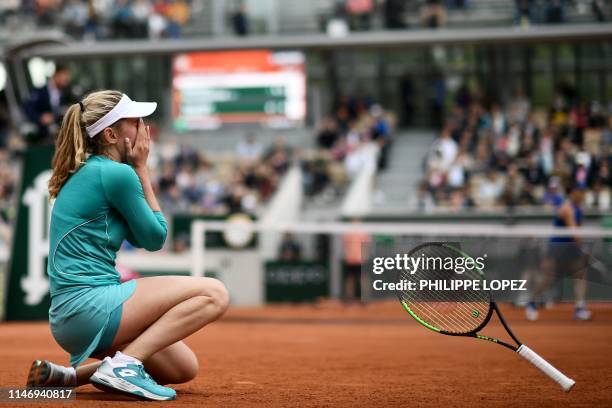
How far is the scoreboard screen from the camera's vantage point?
25844 millimetres

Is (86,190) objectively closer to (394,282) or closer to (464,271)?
(394,282)

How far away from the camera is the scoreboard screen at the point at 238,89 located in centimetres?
2584

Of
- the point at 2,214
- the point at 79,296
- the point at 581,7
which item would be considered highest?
the point at 581,7

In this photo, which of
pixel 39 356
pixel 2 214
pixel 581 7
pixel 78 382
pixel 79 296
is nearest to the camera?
pixel 79 296

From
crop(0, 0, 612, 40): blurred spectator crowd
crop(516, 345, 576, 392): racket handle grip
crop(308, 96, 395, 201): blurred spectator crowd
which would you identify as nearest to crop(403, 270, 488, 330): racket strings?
crop(516, 345, 576, 392): racket handle grip

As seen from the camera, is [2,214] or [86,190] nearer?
[86,190]

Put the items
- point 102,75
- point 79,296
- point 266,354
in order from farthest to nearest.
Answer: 1. point 102,75
2. point 266,354
3. point 79,296

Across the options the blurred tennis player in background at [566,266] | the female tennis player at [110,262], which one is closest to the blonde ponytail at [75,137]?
the female tennis player at [110,262]

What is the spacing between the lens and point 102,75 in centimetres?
3066

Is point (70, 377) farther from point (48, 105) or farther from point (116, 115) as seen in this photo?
point (48, 105)

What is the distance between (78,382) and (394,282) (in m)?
1.84

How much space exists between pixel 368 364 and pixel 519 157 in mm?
14610

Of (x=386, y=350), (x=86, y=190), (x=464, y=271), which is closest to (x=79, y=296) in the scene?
(x=86, y=190)

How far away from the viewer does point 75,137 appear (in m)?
5.33
